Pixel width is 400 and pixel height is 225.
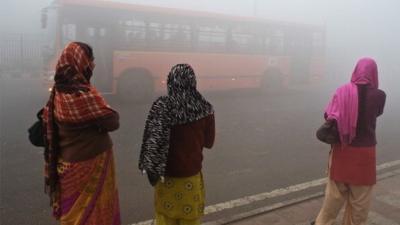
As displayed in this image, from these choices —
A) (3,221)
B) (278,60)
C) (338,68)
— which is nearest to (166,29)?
(278,60)

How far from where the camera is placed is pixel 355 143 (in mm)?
3518

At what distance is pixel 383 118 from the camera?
11180mm

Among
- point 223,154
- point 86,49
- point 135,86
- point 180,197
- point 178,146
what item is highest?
point 86,49

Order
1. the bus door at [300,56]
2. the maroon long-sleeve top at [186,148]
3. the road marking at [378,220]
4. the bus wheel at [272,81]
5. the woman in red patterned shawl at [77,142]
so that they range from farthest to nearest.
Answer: the bus door at [300,56] < the bus wheel at [272,81] < the road marking at [378,220] < the maroon long-sleeve top at [186,148] < the woman in red patterned shawl at [77,142]

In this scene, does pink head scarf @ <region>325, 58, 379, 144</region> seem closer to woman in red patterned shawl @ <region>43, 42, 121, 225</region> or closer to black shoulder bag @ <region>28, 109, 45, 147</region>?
woman in red patterned shawl @ <region>43, 42, 121, 225</region>

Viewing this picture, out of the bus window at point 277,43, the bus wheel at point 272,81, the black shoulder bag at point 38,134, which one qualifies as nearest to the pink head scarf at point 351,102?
the black shoulder bag at point 38,134

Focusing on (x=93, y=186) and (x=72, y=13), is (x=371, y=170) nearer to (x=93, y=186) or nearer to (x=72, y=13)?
(x=93, y=186)

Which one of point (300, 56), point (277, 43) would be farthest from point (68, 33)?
point (300, 56)

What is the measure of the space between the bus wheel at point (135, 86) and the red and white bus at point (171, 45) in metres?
0.03

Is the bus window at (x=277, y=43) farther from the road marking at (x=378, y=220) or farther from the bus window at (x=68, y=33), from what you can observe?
the road marking at (x=378, y=220)

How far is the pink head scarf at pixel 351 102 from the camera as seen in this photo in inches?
135

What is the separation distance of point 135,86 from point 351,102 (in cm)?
903

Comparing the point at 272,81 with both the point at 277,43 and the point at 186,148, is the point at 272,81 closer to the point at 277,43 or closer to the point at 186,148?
the point at 277,43

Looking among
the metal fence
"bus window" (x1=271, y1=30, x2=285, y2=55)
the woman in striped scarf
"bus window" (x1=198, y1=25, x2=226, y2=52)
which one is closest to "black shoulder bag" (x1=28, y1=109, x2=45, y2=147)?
the woman in striped scarf
